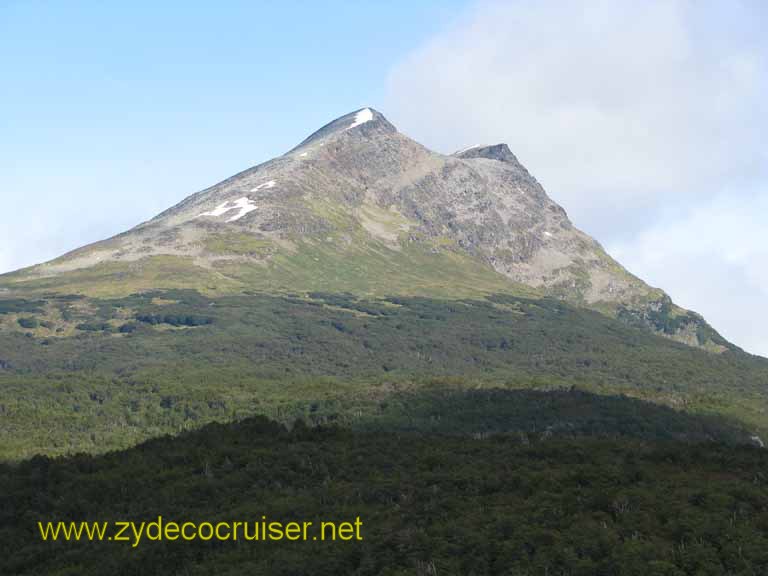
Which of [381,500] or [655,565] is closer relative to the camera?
[655,565]

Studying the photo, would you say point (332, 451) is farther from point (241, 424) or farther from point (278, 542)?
point (278, 542)

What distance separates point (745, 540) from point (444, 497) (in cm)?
2839

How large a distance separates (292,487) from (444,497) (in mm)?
18268

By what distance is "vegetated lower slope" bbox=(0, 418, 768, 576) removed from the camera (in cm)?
8000

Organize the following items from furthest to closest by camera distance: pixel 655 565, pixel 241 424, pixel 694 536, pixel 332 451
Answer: pixel 241 424 → pixel 332 451 → pixel 694 536 → pixel 655 565

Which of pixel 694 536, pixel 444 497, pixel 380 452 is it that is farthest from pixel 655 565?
pixel 380 452

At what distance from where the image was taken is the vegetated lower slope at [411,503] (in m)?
80.0

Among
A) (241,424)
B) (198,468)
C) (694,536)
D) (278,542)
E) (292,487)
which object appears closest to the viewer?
(694,536)

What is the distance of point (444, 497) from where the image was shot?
98750 mm

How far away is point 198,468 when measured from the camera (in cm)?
12044

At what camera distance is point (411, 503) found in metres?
98.0

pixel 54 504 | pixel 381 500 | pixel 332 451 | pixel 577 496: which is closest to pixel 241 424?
pixel 332 451

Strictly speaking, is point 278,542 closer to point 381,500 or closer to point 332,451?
point 381,500

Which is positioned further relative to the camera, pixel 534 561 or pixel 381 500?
pixel 381 500
